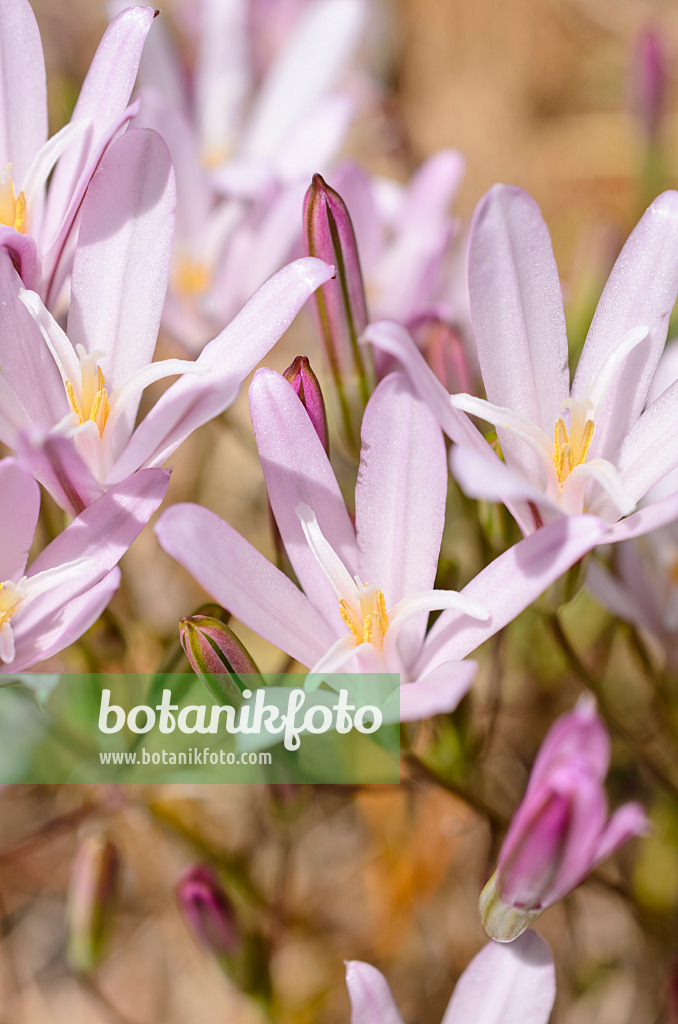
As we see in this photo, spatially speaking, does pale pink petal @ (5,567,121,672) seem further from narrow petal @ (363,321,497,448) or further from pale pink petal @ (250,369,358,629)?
narrow petal @ (363,321,497,448)

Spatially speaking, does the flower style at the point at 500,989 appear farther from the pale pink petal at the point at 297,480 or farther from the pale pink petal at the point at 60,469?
the pale pink petal at the point at 60,469

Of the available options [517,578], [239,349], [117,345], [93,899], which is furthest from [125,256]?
[93,899]

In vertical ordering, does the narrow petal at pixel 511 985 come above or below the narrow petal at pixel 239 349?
below

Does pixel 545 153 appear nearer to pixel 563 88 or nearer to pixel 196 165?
pixel 563 88

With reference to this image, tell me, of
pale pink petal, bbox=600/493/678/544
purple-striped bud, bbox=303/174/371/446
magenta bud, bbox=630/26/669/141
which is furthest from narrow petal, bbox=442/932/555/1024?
magenta bud, bbox=630/26/669/141

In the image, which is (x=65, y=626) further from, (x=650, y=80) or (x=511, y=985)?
(x=650, y=80)

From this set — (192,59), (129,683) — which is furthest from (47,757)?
(192,59)

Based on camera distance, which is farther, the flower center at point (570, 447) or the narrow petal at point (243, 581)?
the flower center at point (570, 447)

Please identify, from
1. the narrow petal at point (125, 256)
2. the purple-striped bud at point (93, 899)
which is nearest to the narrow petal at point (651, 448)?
the narrow petal at point (125, 256)
